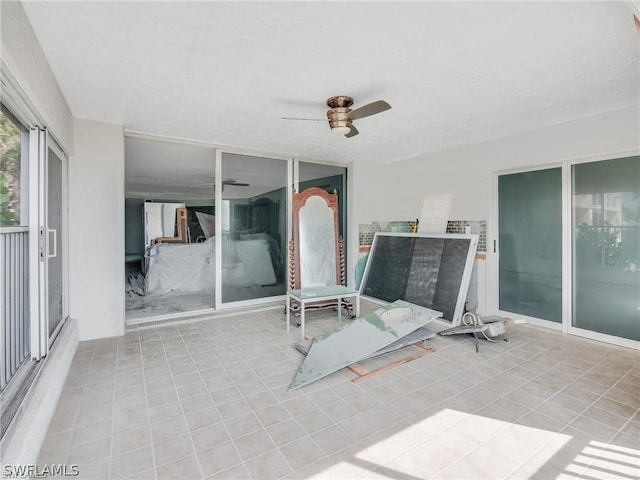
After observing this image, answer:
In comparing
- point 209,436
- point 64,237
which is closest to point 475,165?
point 209,436

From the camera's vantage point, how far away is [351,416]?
205 cm

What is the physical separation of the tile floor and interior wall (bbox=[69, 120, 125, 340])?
459mm

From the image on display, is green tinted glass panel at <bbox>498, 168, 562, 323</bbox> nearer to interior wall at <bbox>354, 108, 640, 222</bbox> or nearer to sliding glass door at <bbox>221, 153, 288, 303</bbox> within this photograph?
interior wall at <bbox>354, 108, 640, 222</bbox>

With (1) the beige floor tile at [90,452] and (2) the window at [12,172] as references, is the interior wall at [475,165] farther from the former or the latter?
(1) the beige floor tile at [90,452]

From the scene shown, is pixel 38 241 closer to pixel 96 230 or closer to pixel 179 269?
pixel 96 230

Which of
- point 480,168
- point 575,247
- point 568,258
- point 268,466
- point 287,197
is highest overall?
point 480,168

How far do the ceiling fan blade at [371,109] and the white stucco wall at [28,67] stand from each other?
2.14 metres

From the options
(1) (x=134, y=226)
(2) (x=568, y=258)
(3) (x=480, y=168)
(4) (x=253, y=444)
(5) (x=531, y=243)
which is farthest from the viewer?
(1) (x=134, y=226)

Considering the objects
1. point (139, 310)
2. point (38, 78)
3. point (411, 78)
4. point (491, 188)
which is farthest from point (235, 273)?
point (491, 188)

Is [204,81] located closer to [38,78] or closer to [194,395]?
[38,78]

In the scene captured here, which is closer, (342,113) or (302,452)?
(302,452)

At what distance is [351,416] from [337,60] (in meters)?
2.43

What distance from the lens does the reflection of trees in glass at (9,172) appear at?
1805 millimetres

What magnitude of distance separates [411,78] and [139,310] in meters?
4.58
